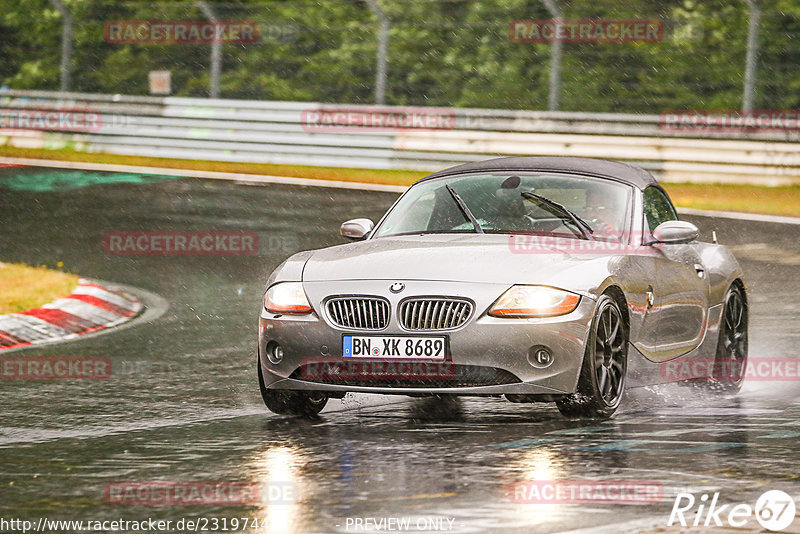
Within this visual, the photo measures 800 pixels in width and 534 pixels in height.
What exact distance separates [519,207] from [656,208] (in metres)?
1.14

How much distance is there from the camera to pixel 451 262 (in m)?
8.52

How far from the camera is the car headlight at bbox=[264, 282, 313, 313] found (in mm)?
8586

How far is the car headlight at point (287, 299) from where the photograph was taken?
859 centimetres

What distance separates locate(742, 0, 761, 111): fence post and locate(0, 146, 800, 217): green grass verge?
119cm

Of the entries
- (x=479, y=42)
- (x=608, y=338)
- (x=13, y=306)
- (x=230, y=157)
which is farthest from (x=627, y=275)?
(x=479, y=42)

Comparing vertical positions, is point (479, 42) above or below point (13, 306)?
above

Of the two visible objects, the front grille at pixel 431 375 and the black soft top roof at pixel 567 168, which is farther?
the black soft top roof at pixel 567 168

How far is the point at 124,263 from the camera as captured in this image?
645 inches

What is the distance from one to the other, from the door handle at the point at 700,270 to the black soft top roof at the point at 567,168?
1.93ft

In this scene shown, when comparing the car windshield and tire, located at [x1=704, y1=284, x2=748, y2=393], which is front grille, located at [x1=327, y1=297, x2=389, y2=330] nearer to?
the car windshield

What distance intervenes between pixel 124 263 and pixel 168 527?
10595mm

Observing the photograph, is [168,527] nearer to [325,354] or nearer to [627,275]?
[325,354]

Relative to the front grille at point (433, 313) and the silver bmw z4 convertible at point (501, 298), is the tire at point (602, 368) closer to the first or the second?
the silver bmw z4 convertible at point (501, 298)

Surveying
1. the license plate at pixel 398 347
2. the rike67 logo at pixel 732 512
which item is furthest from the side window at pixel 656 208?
the rike67 logo at pixel 732 512
